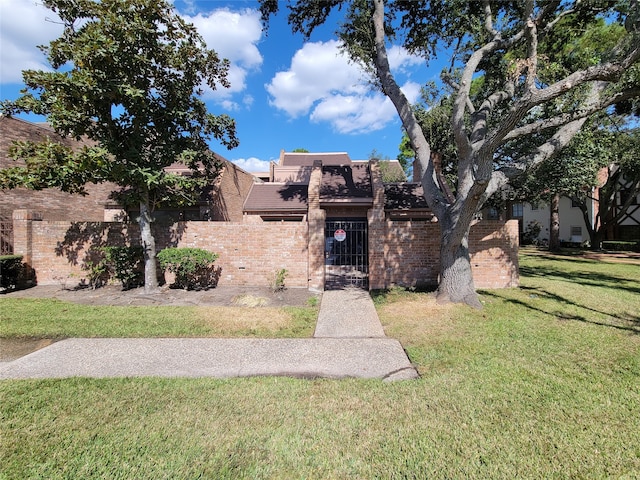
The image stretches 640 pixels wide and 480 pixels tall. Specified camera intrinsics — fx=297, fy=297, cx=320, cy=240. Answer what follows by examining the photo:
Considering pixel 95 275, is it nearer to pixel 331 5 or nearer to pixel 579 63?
pixel 331 5

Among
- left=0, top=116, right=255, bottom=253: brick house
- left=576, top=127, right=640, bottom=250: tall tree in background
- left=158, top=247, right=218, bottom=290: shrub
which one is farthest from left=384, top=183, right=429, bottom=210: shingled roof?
left=576, top=127, right=640, bottom=250: tall tree in background

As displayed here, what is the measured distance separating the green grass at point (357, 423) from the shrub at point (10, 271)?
786 cm

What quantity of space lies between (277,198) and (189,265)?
21.5ft

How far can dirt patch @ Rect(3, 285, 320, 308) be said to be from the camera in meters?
7.94

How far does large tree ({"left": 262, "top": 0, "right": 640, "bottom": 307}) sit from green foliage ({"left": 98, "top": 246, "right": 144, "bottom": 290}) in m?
8.89

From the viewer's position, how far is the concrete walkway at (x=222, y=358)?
3990 millimetres

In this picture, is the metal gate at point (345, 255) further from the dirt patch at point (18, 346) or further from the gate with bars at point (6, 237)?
the gate with bars at point (6, 237)

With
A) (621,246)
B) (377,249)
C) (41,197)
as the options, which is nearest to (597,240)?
(621,246)

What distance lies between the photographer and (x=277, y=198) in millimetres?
14602

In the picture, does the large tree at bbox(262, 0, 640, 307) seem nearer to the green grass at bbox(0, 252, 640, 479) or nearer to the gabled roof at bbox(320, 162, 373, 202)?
the green grass at bbox(0, 252, 640, 479)

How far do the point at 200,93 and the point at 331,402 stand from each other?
9.47 meters

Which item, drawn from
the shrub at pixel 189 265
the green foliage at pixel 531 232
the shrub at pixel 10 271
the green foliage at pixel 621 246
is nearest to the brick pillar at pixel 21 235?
the shrub at pixel 10 271

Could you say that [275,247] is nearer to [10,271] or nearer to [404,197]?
[404,197]

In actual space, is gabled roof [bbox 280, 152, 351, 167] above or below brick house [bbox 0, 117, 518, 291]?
above
